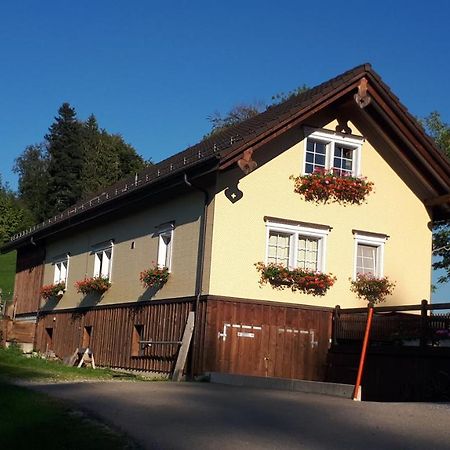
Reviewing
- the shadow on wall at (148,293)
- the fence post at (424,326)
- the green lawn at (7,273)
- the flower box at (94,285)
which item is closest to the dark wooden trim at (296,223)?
the shadow on wall at (148,293)

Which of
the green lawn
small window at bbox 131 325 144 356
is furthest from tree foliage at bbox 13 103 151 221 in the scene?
small window at bbox 131 325 144 356

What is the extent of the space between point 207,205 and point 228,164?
1553 mm

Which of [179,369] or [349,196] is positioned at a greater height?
[349,196]

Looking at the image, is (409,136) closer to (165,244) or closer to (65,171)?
(165,244)

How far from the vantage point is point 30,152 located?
107m

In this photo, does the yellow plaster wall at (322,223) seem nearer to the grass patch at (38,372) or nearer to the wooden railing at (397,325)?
the wooden railing at (397,325)

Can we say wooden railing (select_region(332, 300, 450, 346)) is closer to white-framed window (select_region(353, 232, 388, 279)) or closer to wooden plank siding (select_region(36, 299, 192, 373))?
white-framed window (select_region(353, 232, 388, 279))

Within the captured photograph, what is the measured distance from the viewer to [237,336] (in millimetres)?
18797

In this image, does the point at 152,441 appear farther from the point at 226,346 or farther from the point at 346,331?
the point at 346,331

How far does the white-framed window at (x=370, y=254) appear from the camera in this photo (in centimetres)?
2109

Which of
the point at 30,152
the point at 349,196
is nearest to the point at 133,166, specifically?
the point at 30,152

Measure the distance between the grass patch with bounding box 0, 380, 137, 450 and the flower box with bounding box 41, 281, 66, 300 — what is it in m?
16.7

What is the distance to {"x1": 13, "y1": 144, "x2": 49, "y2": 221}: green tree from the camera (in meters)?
88.6

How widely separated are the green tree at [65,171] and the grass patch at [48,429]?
7024 centimetres
